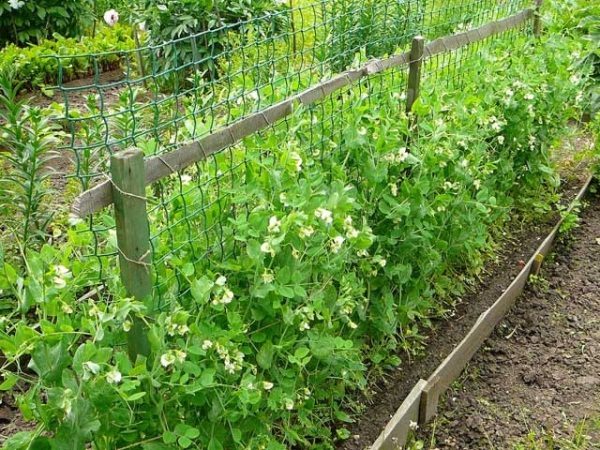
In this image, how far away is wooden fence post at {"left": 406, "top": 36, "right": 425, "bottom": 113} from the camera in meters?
3.54

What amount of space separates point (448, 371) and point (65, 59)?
5.16m

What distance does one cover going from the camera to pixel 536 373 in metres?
3.48

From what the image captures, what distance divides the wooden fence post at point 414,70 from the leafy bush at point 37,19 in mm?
6085

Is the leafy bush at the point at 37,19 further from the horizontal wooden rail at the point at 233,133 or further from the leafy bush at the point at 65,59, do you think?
the horizontal wooden rail at the point at 233,133

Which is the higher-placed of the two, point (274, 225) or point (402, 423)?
point (274, 225)

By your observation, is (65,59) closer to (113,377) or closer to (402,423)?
(402,423)

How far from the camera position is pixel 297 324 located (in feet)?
7.75

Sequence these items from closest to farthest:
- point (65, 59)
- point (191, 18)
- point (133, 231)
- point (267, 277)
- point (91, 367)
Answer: point (91, 367), point (133, 231), point (267, 277), point (65, 59), point (191, 18)

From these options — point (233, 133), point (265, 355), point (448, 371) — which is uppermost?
point (233, 133)

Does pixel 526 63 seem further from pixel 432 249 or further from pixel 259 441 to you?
pixel 259 441

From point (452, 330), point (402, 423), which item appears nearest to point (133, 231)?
point (402, 423)

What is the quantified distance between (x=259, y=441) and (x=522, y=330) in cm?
206

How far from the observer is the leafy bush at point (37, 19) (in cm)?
828

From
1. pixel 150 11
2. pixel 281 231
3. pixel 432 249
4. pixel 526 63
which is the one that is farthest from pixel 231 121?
pixel 150 11
